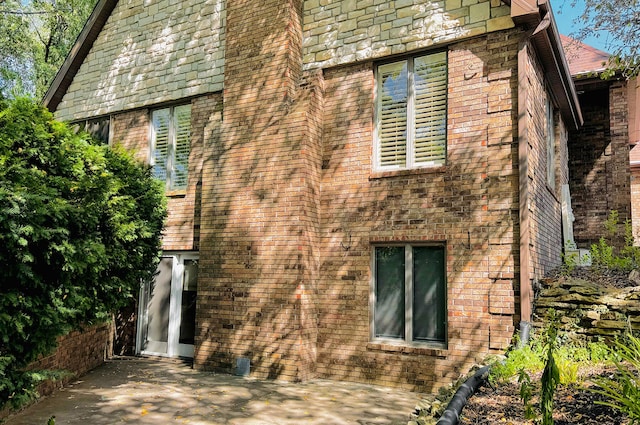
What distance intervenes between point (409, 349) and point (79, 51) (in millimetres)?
10501

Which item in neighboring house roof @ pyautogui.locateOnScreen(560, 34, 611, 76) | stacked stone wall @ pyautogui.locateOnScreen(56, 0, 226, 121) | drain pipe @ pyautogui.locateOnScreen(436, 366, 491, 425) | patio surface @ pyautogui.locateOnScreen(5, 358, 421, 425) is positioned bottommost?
patio surface @ pyautogui.locateOnScreen(5, 358, 421, 425)

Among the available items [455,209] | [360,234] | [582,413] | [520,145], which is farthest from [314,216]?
[582,413]

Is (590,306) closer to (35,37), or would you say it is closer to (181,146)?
(181,146)

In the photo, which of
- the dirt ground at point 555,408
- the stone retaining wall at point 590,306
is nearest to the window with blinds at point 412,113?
the stone retaining wall at point 590,306

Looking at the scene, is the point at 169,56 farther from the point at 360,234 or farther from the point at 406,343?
the point at 406,343

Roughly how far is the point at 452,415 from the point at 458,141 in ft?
16.6

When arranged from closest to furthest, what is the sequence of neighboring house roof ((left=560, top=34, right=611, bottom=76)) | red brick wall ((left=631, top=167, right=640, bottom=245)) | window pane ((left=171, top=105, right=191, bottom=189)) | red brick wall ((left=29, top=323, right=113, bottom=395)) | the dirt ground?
the dirt ground, red brick wall ((left=29, top=323, right=113, bottom=395)), window pane ((left=171, top=105, right=191, bottom=189)), neighboring house roof ((left=560, top=34, right=611, bottom=76)), red brick wall ((left=631, top=167, right=640, bottom=245))

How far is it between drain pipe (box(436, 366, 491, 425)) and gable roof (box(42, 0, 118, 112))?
1154cm

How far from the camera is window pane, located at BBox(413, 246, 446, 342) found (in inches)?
301

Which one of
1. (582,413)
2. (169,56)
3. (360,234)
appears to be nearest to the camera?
(582,413)

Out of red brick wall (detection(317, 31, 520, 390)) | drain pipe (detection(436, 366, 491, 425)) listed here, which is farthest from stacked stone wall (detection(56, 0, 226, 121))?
drain pipe (detection(436, 366, 491, 425))

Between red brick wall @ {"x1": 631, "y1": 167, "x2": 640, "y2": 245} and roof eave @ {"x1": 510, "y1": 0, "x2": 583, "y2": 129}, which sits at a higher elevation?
roof eave @ {"x1": 510, "y1": 0, "x2": 583, "y2": 129}

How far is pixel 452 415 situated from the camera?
3559 millimetres

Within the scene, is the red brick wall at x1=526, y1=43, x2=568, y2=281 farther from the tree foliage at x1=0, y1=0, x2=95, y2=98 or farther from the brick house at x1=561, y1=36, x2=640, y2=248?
the tree foliage at x1=0, y1=0, x2=95, y2=98
